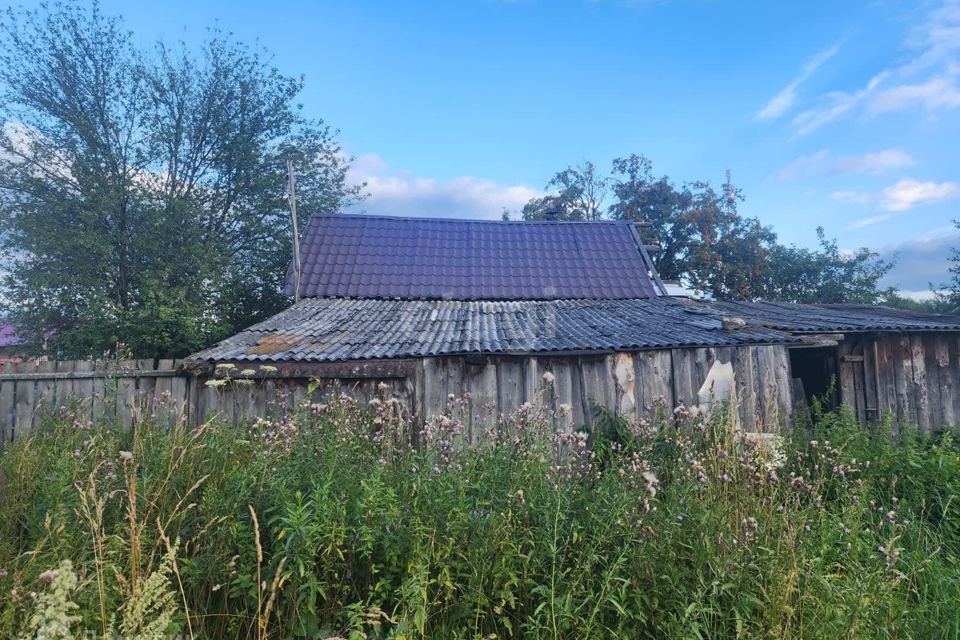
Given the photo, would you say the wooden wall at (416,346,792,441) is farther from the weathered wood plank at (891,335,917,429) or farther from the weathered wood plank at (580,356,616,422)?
the weathered wood plank at (891,335,917,429)

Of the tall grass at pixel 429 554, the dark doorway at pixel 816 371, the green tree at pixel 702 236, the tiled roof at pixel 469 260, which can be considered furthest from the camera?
the green tree at pixel 702 236

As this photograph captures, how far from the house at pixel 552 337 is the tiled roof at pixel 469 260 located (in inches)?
1.9

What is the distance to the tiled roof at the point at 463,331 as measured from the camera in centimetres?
656

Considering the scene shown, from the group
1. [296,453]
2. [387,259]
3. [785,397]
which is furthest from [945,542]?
[387,259]

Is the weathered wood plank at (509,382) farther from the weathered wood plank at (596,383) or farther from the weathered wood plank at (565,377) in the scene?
the weathered wood plank at (596,383)

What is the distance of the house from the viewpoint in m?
6.61

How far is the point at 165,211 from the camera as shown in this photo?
14695 mm

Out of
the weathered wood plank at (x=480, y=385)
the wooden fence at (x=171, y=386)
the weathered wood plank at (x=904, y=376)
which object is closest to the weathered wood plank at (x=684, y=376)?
the weathered wood plank at (x=480, y=385)

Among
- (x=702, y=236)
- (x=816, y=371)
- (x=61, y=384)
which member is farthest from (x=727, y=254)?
(x=61, y=384)

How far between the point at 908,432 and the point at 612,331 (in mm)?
3577

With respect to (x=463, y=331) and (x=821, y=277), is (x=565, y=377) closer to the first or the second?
(x=463, y=331)

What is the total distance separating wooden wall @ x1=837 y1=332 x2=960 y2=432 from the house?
0.02 metres

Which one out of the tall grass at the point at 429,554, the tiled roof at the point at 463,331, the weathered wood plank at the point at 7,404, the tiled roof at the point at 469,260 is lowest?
the tall grass at the point at 429,554

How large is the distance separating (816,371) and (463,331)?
7.51 metres
